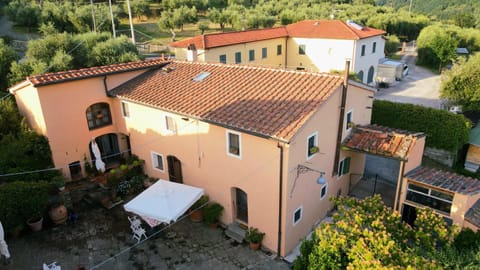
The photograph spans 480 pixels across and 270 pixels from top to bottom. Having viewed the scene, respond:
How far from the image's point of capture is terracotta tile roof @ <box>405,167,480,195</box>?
13461 mm

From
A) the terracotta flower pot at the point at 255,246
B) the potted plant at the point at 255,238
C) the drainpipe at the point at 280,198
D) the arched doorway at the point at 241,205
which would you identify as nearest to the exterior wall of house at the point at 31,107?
the arched doorway at the point at 241,205

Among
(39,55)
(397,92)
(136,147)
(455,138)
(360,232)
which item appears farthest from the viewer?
(397,92)

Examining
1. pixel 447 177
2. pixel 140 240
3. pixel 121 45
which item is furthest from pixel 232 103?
pixel 121 45

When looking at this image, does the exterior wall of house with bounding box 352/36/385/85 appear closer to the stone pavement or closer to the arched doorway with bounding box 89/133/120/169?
the arched doorway with bounding box 89/133/120/169

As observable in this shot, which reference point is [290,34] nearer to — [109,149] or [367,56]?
[367,56]

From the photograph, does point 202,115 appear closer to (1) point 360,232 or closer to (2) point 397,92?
(1) point 360,232

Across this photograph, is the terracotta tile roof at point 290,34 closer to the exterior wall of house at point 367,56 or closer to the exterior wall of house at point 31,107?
the exterior wall of house at point 367,56

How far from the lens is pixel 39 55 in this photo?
26.2 m

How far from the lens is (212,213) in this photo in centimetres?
1493

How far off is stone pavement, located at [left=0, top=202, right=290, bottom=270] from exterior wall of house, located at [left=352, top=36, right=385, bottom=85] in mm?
29725

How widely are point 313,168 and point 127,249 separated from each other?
845cm

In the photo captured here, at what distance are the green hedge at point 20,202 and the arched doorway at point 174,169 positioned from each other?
18.6ft

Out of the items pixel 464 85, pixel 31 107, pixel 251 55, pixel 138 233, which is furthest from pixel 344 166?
pixel 251 55

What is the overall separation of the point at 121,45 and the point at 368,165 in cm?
2255
